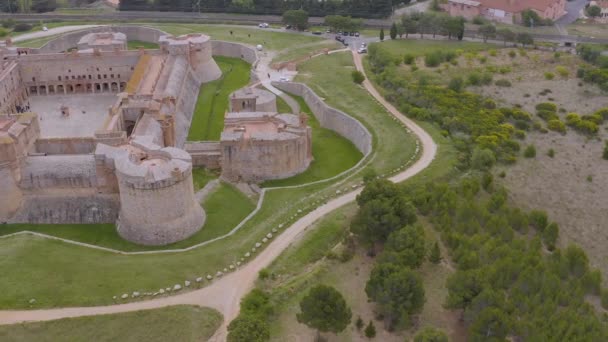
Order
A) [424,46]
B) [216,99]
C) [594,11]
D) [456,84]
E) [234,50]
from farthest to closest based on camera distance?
1. [594,11]
2. [234,50]
3. [424,46]
4. [216,99]
5. [456,84]

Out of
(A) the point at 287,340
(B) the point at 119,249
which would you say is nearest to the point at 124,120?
(B) the point at 119,249

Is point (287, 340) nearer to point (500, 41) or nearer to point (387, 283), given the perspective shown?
point (387, 283)

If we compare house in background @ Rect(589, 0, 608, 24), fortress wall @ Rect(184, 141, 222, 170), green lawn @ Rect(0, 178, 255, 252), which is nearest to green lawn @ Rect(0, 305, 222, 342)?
green lawn @ Rect(0, 178, 255, 252)

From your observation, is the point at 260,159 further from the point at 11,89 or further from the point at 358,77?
the point at 11,89

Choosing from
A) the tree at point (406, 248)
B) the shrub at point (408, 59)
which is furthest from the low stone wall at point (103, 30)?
the tree at point (406, 248)

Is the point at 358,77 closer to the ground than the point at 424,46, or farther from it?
closer to the ground

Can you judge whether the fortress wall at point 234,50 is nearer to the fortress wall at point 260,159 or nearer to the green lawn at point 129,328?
the fortress wall at point 260,159

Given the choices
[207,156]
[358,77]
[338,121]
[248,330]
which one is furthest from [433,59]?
[248,330]
